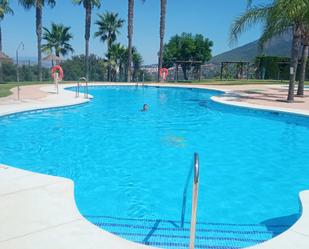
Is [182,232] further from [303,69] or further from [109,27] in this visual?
[109,27]

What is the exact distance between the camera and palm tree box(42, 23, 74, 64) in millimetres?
31516

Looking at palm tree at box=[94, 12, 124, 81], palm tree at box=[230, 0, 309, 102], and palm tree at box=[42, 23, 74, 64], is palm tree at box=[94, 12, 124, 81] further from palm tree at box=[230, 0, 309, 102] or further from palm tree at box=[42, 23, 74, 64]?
palm tree at box=[230, 0, 309, 102]

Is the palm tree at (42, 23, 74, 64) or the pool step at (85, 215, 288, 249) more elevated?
the palm tree at (42, 23, 74, 64)

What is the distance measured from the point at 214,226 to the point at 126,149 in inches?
165

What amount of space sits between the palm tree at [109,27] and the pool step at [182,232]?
28840 mm

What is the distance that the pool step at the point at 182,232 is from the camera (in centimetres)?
395

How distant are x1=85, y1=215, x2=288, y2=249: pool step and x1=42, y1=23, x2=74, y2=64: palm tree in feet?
98.1

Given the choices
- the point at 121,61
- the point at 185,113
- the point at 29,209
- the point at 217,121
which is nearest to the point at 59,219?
the point at 29,209

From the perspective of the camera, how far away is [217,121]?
12.4 meters

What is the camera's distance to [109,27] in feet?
106

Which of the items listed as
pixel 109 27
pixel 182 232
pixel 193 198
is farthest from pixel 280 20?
pixel 109 27

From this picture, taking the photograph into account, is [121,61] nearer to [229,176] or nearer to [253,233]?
[229,176]

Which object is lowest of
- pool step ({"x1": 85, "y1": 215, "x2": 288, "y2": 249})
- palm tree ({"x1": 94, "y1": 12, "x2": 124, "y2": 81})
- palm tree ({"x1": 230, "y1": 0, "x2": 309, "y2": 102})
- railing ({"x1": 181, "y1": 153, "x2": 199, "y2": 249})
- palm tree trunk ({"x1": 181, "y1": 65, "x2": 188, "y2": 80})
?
pool step ({"x1": 85, "y1": 215, "x2": 288, "y2": 249})

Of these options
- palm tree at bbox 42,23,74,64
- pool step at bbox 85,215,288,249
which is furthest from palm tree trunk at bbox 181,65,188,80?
pool step at bbox 85,215,288,249
